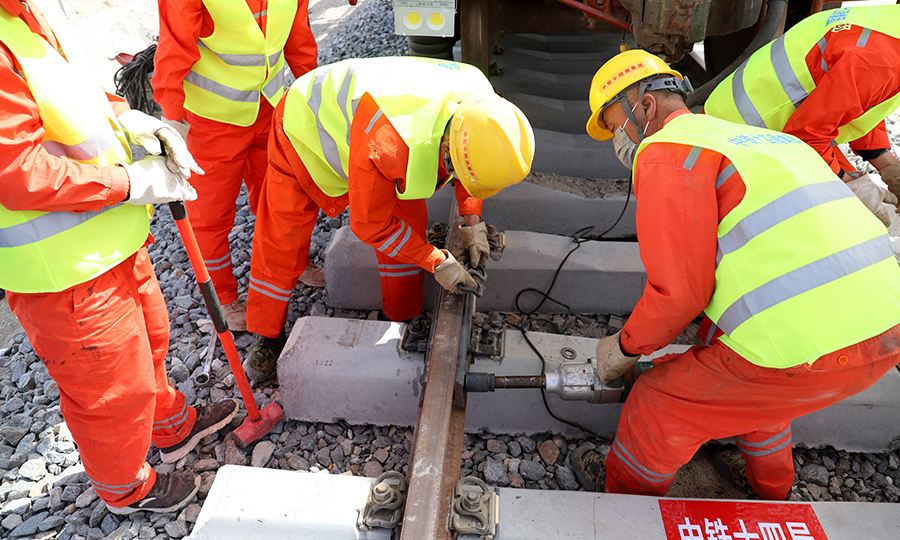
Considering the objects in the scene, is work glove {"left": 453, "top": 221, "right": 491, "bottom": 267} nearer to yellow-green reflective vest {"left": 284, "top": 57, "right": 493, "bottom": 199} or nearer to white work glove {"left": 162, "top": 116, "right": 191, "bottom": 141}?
yellow-green reflective vest {"left": 284, "top": 57, "right": 493, "bottom": 199}

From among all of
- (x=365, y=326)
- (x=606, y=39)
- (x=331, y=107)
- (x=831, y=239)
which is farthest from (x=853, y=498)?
(x=606, y=39)

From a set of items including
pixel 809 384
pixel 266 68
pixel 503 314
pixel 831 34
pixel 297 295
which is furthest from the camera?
pixel 297 295

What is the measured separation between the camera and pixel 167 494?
268 cm

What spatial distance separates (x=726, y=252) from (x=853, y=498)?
1.70 meters

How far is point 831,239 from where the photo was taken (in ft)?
6.03

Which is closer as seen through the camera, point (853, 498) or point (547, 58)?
point (853, 498)

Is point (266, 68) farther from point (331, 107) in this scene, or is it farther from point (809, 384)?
point (809, 384)

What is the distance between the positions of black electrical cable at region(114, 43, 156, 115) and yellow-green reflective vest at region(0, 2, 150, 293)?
3.18m

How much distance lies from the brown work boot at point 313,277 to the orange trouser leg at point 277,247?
2.20ft

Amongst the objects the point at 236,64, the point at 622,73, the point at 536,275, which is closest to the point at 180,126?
the point at 236,64

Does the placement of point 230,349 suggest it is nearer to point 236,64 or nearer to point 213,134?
point 213,134

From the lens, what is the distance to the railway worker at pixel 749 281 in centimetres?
184

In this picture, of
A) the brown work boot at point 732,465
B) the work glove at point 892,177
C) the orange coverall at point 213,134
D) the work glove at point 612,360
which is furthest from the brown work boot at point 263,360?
the work glove at point 892,177

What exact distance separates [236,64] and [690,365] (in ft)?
9.50
